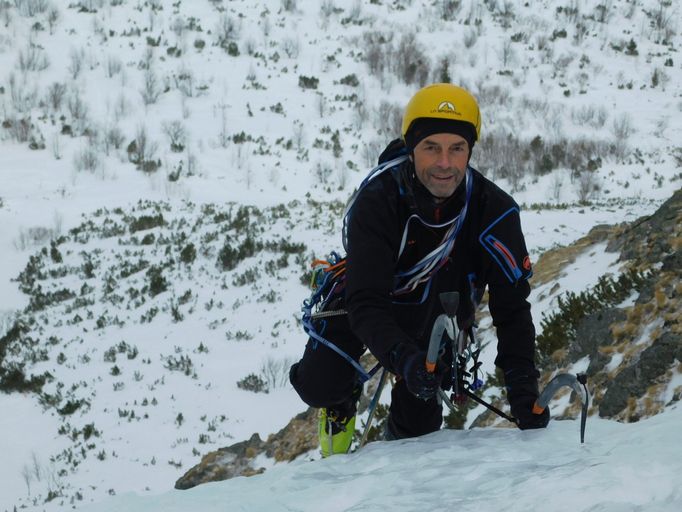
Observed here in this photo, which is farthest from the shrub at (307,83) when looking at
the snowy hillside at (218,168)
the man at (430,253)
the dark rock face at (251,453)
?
the man at (430,253)

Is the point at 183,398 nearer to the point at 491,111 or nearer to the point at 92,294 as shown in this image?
the point at 92,294

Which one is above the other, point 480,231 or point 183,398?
point 480,231

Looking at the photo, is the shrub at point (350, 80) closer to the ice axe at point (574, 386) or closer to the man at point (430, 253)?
the man at point (430, 253)

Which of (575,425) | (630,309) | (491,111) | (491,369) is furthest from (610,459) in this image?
(491,111)

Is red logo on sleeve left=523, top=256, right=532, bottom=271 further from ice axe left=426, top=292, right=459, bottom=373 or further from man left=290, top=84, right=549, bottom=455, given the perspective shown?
ice axe left=426, top=292, right=459, bottom=373

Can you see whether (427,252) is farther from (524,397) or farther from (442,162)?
(524,397)

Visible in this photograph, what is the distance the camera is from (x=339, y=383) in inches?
127

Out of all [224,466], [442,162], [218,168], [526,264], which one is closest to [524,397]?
[526,264]

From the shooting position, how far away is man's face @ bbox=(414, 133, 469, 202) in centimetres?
285

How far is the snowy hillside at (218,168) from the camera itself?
26.6ft

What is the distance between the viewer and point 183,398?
8.30 m

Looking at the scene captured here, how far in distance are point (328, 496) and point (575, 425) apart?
1.13m

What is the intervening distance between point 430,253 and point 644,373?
1434 millimetres

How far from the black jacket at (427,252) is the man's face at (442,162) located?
0.23ft
